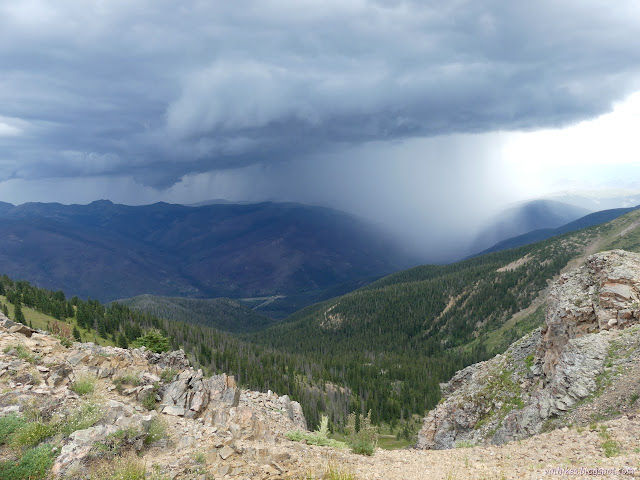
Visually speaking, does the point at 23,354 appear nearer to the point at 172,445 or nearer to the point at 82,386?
the point at 82,386

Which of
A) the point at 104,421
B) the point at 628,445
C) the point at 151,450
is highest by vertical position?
the point at 104,421

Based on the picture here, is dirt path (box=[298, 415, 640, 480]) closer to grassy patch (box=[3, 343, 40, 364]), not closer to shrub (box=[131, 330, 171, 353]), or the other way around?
grassy patch (box=[3, 343, 40, 364])

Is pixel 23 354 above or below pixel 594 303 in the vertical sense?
above

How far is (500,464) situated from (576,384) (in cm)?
1708

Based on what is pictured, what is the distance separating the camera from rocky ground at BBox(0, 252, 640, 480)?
12359 millimetres

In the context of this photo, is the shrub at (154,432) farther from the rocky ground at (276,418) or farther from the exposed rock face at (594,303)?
the exposed rock face at (594,303)

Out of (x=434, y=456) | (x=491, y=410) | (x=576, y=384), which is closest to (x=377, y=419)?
(x=491, y=410)

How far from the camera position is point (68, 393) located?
1684cm

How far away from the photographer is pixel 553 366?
33062 mm

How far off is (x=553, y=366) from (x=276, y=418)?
2667 cm

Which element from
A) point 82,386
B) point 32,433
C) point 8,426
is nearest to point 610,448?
point 32,433

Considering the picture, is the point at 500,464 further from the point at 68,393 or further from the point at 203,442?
the point at 68,393

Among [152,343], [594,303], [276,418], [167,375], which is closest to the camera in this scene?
[167,375]

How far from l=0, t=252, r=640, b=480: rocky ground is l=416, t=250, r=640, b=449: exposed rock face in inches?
5.9
